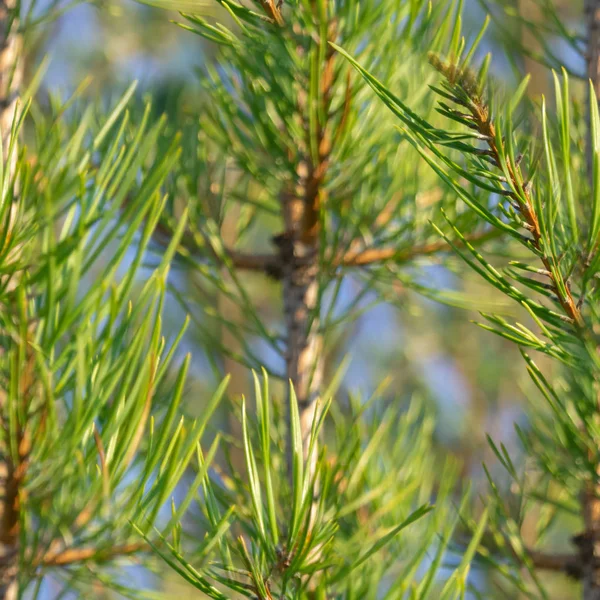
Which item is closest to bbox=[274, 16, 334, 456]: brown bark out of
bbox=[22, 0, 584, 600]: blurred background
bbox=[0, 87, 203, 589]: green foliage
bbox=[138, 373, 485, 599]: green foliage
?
bbox=[138, 373, 485, 599]: green foliage

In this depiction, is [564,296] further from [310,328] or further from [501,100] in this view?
[310,328]

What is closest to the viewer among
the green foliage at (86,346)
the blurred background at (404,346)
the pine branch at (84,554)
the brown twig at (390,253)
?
the green foliage at (86,346)

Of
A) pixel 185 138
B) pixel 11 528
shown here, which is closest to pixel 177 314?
pixel 185 138

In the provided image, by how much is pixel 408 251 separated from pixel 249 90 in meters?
0.16

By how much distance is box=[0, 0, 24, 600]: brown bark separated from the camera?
0.37 m

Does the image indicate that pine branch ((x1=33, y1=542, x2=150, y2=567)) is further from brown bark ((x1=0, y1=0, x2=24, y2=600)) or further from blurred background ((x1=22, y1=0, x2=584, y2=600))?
blurred background ((x1=22, y1=0, x2=584, y2=600))

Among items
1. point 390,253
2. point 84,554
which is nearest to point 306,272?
point 390,253

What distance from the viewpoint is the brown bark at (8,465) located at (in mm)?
366

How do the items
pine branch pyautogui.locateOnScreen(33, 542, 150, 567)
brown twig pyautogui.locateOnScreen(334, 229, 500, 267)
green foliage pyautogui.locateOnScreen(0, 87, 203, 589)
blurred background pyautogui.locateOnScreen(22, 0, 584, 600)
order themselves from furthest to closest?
blurred background pyautogui.locateOnScreen(22, 0, 584, 600)
brown twig pyautogui.locateOnScreen(334, 229, 500, 267)
pine branch pyautogui.locateOnScreen(33, 542, 150, 567)
green foliage pyautogui.locateOnScreen(0, 87, 203, 589)

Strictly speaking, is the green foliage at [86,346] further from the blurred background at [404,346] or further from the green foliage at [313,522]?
the blurred background at [404,346]

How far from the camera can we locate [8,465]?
36 centimetres

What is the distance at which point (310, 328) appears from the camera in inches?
19.2

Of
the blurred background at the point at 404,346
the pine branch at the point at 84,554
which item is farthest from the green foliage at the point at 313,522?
the blurred background at the point at 404,346

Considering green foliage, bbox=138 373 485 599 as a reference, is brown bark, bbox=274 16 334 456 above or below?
above
